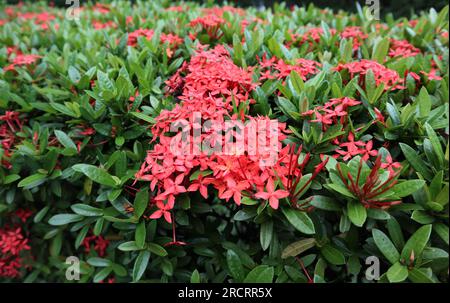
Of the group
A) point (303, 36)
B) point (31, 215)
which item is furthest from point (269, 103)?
point (31, 215)

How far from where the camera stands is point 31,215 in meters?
2.32

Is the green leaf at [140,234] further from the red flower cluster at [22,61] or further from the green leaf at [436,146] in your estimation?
the red flower cluster at [22,61]

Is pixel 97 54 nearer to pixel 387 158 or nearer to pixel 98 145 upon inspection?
pixel 98 145

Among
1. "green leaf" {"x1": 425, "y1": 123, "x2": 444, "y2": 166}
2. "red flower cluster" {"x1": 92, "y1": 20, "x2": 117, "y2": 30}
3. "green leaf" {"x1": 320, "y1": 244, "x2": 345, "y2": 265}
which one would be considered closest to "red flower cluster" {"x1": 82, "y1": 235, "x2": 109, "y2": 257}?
"green leaf" {"x1": 320, "y1": 244, "x2": 345, "y2": 265}

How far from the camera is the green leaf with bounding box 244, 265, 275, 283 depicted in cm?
154

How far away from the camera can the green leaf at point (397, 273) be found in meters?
1.38

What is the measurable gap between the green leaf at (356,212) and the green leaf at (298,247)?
23 centimetres

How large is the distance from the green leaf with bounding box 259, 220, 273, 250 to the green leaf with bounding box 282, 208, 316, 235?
108mm

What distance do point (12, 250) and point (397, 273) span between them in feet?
6.67

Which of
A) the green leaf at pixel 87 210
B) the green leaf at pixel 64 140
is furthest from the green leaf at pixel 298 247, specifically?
the green leaf at pixel 64 140

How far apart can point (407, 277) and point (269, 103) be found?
101 cm

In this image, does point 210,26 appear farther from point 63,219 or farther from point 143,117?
point 63,219

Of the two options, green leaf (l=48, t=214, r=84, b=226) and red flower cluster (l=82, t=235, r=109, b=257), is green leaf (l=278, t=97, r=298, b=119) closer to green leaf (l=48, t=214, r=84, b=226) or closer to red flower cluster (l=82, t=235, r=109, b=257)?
green leaf (l=48, t=214, r=84, b=226)

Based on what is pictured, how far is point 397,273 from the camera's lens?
4.61 ft
